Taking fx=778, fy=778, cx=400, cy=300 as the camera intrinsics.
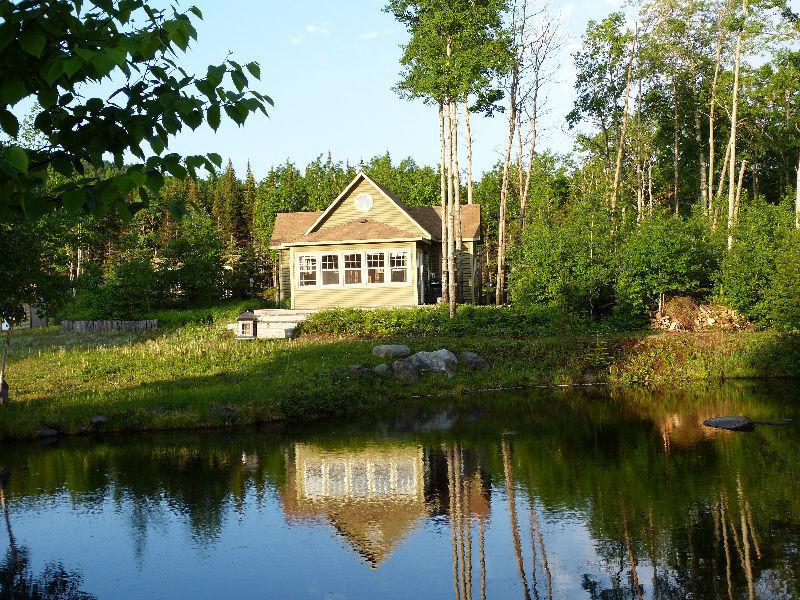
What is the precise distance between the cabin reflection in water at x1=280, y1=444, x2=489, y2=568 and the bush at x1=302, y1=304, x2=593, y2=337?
44.6ft

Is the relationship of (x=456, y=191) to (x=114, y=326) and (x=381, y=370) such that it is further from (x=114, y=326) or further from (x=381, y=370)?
(x=114, y=326)

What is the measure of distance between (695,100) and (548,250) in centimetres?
1845

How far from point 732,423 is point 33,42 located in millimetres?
18536

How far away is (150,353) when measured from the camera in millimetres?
27891

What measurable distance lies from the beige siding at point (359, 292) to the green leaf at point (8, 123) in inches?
1270

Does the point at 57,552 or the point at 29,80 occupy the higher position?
the point at 29,80

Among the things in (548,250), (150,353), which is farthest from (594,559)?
(548,250)

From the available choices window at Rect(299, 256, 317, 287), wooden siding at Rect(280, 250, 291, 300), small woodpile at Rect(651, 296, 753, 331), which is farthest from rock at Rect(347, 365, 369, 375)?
wooden siding at Rect(280, 250, 291, 300)

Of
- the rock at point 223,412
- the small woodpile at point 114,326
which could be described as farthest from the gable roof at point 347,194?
the rock at point 223,412

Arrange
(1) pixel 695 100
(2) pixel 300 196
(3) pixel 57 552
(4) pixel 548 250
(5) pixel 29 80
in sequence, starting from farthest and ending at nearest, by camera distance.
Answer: (2) pixel 300 196, (1) pixel 695 100, (4) pixel 548 250, (3) pixel 57 552, (5) pixel 29 80

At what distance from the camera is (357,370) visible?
25125 millimetres

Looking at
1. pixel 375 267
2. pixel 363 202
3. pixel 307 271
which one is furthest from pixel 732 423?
pixel 363 202

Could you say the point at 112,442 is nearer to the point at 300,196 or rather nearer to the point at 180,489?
the point at 180,489

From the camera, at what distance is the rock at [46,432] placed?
64.0ft
